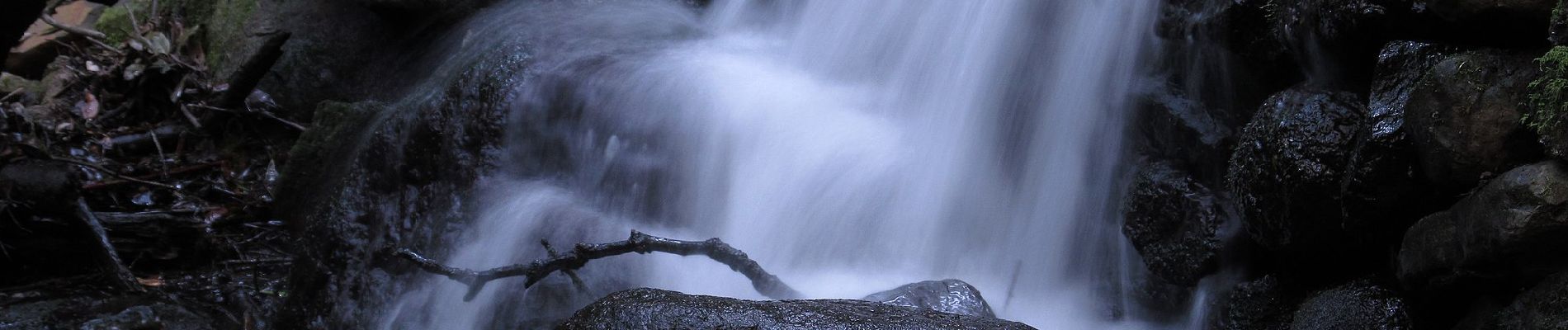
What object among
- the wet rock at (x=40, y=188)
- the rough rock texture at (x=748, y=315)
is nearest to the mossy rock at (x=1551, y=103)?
the rough rock texture at (x=748, y=315)

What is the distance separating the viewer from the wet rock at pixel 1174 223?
357cm

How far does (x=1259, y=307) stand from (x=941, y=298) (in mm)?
1026

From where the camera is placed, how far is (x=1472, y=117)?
7.84 ft

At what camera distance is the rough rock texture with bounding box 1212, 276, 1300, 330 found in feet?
10.6

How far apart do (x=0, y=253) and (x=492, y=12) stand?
108 inches

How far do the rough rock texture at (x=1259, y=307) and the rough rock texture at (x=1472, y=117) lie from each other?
0.81 m

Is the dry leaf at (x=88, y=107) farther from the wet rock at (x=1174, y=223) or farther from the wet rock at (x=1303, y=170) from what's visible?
the wet rock at (x=1303, y=170)

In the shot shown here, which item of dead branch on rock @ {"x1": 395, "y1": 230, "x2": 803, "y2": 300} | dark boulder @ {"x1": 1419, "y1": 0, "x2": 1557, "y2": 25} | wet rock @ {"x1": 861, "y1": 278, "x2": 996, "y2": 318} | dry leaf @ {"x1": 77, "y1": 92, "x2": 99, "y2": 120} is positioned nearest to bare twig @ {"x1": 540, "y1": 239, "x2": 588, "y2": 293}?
dead branch on rock @ {"x1": 395, "y1": 230, "x2": 803, "y2": 300}

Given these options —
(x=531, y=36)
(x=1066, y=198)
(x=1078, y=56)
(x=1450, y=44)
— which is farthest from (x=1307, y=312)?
(x=531, y=36)

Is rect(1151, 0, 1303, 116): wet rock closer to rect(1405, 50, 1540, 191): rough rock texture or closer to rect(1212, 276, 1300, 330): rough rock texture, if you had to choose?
rect(1212, 276, 1300, 330): rough rock texture

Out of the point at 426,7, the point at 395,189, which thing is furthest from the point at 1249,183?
the point at 426,7

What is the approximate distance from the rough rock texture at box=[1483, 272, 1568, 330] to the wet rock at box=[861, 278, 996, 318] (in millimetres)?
1398

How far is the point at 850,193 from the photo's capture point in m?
4.38

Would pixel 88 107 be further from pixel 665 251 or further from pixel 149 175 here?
pixel 665 251
